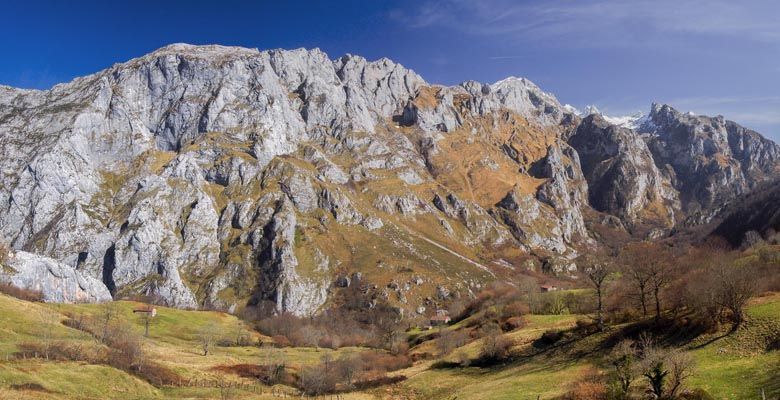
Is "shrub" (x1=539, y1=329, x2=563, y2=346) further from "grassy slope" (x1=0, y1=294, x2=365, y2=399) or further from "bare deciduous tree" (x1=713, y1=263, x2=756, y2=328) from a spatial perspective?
"grassy slope" (x1=0, y1=294, x2=365, y2=399)

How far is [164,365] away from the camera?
86688 mm

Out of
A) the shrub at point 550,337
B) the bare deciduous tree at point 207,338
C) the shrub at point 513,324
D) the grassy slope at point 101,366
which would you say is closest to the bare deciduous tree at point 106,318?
the grassy slope at point 101,366

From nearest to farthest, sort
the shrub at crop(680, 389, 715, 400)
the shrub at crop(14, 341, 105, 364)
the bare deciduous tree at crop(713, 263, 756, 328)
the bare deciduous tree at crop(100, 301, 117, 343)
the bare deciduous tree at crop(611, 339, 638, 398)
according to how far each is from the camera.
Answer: the shrub at crop(680, 389, 715, 400), the bare deciduous tree at crop(611, 339, 638, 398), the bare deciduous tree at crop(713, 263, 756, 328), the shrub at crop(14, 341, 105, 364), the bare deciduous tree at crop(100, 301, 117, 343)

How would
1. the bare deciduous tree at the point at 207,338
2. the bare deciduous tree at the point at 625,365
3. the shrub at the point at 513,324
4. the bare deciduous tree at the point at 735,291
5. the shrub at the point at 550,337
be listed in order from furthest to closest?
the bare deciduous tree at the point at 207,338
the shrub at the point at 513,324
the shrub at the point at 550,337
the bare deciduous tree at the point at 735,291
the bare deciduous tree at the point at 625,365

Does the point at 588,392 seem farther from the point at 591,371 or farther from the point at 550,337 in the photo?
the point at 550,337

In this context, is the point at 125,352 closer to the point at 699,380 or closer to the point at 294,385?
the point at 294,385

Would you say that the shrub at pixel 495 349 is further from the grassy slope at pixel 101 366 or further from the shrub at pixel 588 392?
the grassy slope at pixel 101 366

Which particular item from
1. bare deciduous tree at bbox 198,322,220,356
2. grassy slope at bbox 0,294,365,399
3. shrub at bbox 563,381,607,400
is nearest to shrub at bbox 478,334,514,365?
shrub at bbox 563,381,607,400

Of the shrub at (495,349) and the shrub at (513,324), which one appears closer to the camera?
the shrub at (495,349)

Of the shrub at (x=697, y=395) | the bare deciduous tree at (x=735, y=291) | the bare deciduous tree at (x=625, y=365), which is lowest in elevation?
the shrub at (x=697, y=395)

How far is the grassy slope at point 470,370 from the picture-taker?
43625 millimetres

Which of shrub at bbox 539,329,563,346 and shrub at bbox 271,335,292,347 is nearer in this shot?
shrub at bbox 539,329,563,346

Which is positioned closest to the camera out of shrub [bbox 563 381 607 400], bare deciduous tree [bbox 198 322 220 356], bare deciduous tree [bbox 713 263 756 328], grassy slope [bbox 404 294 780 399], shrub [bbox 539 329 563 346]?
grassy slope [bbox 404 294 780 399]

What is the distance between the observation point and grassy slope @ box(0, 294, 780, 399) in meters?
43.6
